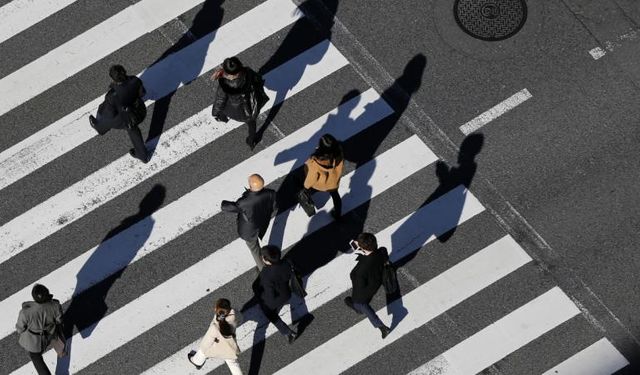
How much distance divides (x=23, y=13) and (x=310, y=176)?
18.0 feet

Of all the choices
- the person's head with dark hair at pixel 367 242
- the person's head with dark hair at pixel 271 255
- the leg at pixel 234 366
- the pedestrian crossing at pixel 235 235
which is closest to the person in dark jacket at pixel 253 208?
the person's head with dark hair at pixel 271 255

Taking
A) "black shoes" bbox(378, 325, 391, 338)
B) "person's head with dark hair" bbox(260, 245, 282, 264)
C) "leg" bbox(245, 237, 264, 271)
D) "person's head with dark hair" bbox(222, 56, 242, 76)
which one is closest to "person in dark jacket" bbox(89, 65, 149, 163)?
"person's head with dark hair" bbox(222, 56, 242, 76)


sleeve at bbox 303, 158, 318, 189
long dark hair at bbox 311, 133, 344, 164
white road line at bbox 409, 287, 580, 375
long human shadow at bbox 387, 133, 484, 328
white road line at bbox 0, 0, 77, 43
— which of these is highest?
white road line at bbox 0, 0, 77, 43

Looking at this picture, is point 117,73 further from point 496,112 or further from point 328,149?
point 496,112

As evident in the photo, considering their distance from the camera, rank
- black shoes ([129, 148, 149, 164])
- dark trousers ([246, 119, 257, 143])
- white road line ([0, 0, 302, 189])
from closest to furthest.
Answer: dark trousers ([246, 119, 257, 143]) < black shoes ([129, 148, 149, 164]) < white road line ([0, 0, 302, 189])

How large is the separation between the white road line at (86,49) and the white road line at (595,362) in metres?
7.68

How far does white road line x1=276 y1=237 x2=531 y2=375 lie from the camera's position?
1285 cm

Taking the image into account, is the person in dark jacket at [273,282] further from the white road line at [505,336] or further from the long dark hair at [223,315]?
the white road line at [505,336]

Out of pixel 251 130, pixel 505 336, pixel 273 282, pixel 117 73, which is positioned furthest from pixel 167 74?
pixel 505 336

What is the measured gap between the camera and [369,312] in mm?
12523

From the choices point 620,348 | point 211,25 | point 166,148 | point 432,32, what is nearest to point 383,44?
point 432,32

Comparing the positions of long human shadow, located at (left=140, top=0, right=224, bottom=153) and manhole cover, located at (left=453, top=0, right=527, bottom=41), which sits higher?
long human shadow, located at (left=140, top=0, right=224, bottom=153)

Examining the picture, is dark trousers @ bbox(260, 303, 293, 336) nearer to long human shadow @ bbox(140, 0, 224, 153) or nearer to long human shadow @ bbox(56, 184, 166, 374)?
long human shadow @ bbox(56, 184, 166, 374)

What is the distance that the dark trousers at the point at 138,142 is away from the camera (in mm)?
12878
